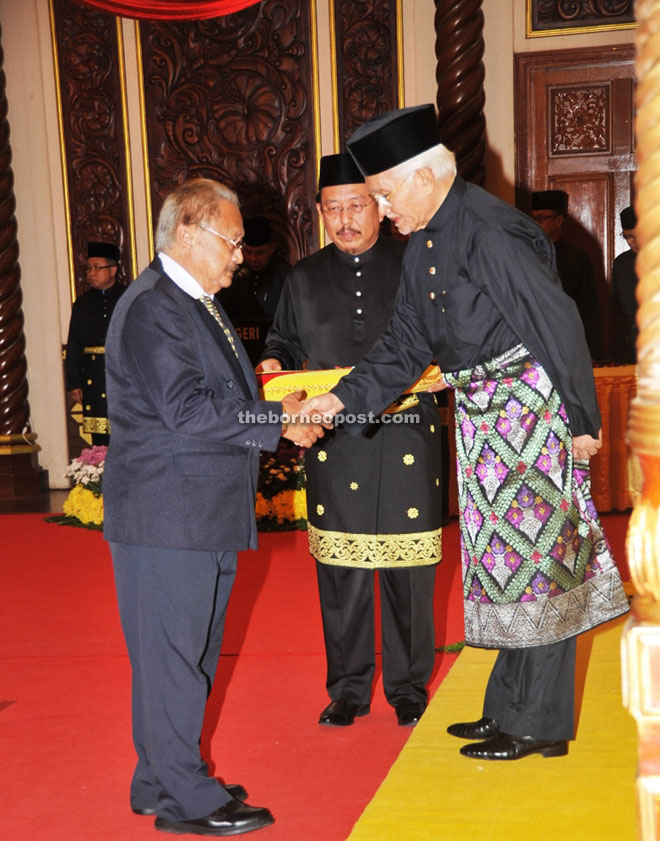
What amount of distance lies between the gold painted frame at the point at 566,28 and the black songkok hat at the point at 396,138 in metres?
4.96

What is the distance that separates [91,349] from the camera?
727 cm

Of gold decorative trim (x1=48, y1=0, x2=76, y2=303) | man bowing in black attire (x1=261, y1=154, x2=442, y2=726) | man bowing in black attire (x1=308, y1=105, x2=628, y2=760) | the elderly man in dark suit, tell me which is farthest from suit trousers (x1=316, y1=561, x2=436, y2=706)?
gold decorative trim (x1=48, y1=0, x2=76, y2=303)

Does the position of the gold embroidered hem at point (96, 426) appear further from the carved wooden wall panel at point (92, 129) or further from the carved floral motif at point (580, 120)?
the carved floral motif at point (580, 120)

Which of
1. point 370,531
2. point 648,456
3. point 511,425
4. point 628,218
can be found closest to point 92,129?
point 628,218

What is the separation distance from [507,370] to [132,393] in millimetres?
945

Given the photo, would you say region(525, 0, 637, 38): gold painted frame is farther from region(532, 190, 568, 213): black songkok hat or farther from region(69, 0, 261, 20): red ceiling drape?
region(69, 0, 261, 20): red ceiling drape

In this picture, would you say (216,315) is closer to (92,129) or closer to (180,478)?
(180,478)

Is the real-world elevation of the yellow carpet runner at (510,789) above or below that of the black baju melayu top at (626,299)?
below

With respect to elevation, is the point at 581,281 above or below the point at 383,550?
above

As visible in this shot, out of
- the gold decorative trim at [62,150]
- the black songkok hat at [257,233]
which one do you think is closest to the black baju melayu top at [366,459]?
the black songkok hat at [257,233]

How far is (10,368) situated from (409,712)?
5.59 metres

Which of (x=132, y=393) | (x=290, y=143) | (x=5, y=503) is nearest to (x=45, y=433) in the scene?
(x=5, y=503)

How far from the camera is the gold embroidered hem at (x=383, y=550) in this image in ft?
10.9

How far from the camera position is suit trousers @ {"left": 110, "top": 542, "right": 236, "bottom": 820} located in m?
2.53
